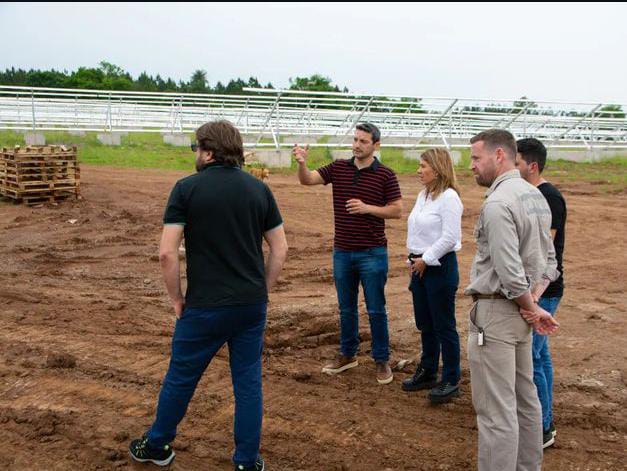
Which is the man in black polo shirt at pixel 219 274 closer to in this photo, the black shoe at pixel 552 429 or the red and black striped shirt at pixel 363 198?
the red and black striped shirt at pixel 363 198

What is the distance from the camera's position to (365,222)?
16.6ft

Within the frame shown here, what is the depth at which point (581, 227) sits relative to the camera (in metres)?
12.7

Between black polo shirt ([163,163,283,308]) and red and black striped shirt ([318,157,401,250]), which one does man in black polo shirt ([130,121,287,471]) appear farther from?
red and black striped shirt ([318,157,401,250])

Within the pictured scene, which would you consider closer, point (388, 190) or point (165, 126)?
point (388, 190)

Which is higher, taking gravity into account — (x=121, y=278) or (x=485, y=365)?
(x=485, y=365)

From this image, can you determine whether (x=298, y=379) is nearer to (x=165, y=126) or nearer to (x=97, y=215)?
(x=97, y=215)

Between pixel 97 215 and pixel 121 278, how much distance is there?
4.48m

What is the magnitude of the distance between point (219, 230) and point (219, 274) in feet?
0.77

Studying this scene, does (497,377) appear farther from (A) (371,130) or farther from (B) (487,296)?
(A) (371,130)

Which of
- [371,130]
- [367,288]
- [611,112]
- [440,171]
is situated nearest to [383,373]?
[367,288]

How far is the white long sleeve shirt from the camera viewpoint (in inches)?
185

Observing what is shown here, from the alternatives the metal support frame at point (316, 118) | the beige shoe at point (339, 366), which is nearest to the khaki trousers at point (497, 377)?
the beige shoe at point (339, 366)

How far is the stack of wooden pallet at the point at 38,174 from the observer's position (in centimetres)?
1325

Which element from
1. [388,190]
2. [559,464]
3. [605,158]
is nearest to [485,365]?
[559,464]
